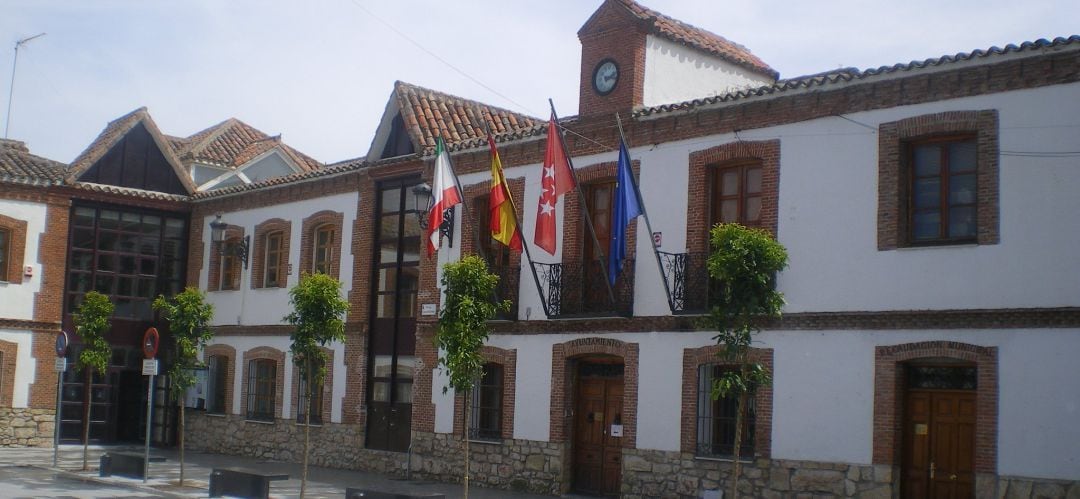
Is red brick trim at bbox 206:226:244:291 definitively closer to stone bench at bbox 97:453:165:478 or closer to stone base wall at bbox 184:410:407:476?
stone base wall at bbox 184:410:407:476

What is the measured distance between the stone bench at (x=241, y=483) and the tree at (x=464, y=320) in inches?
155

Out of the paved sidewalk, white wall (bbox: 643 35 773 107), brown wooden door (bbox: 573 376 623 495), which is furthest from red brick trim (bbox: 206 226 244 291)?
white wall (bbox: 643 35 773 107)

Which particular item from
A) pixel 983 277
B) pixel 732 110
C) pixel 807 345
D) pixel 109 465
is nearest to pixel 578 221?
pixel 732 110

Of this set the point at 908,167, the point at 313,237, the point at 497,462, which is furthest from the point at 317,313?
the point at 908,167

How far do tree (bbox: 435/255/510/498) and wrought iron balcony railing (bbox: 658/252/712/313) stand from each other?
3310 mm

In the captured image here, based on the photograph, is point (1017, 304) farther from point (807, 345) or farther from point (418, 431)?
point (418, 431)

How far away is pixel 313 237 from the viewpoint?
92.4ft

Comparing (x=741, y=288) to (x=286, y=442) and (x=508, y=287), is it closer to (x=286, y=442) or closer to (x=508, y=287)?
(x=508, y=287)

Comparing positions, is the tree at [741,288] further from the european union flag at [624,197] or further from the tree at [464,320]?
the tree at [464,320]

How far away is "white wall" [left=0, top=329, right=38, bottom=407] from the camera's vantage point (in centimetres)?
2972

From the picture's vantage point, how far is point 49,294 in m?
30.4

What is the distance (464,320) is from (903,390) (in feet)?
20.2

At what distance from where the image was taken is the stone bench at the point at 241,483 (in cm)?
1906

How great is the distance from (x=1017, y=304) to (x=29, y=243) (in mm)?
24077
